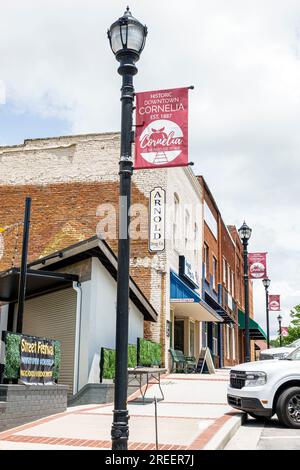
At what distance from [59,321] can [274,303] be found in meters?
25.1

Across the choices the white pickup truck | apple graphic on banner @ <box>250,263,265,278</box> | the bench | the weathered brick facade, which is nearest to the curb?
the white pickup truck

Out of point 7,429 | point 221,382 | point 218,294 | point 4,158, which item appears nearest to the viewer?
point 7,429

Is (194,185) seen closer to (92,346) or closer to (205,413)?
(92,346)

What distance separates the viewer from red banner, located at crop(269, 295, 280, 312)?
1480 inches

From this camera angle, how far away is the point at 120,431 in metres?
6.29

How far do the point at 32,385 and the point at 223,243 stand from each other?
97.1ft

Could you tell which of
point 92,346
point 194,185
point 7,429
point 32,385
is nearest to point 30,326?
point 92,346

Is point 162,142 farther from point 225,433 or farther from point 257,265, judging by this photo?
point 257,265

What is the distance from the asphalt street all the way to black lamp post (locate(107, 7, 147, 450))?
8.48 ft

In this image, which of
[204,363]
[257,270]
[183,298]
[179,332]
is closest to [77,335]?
[183,298]

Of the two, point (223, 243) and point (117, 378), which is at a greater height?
point (223, 243)

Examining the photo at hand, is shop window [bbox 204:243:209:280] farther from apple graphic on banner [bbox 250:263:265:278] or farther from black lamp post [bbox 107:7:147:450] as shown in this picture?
black lamp post [bbox 107:7:147:450]

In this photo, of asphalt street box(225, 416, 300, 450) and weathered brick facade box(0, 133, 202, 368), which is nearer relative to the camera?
asphalt street box(225, 416, 300, 450)

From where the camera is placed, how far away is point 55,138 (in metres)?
25.0
